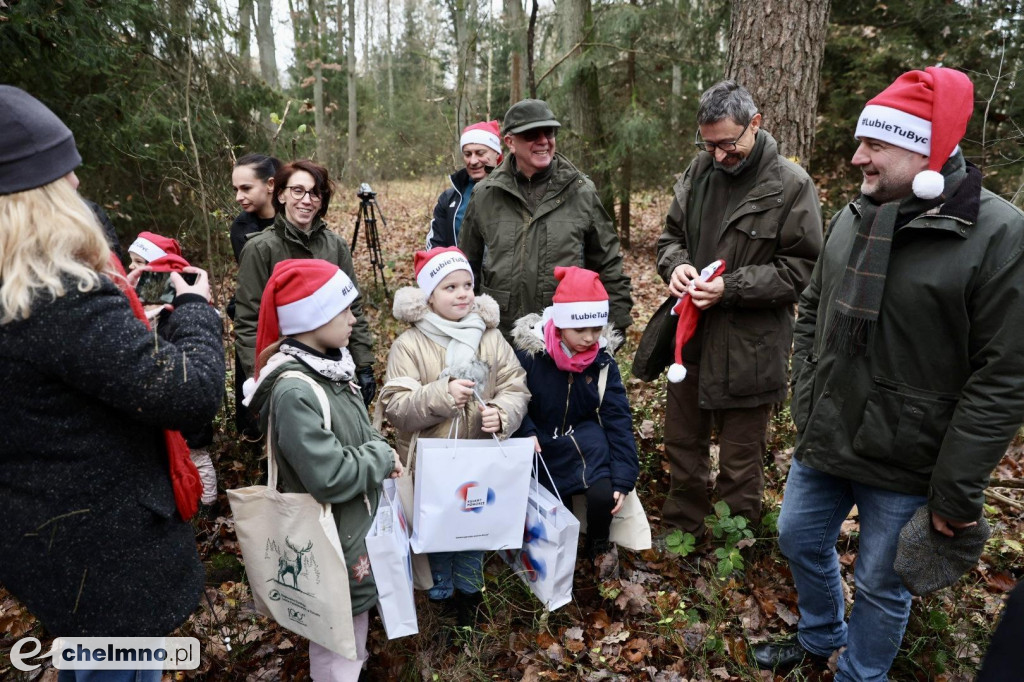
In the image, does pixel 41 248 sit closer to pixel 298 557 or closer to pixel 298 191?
pixel 298 557

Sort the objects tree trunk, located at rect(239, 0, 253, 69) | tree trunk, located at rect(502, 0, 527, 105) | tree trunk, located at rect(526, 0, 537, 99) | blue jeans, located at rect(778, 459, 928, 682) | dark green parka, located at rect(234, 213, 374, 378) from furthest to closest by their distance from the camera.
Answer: tree trunk, located at rect(502, 0, 527, 105)
tree trunk, located at rect(526, 0, 537, 99)
tree trunk, located at rect(239, 0, 253, 69)
dark green parka, located at rect(234, 213, 374, 378)
blue jeans, located at rect(778, 459, 928, 682)

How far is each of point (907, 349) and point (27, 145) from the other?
281 cm

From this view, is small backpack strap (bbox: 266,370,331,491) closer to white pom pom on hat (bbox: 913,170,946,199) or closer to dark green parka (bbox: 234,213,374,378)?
dark green parka (bbox: 234,213,374,378)

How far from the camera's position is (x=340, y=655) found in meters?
2.60

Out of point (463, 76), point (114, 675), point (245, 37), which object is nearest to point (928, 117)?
point (114, 675)

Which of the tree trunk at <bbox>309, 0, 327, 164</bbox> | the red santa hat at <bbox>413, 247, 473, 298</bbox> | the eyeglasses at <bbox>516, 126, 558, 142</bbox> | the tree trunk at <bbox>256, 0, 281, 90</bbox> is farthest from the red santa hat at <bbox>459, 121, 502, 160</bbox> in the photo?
the tree trunk at <bbox>256, 0, 281, 90</bbox>

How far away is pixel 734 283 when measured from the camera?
320 cm

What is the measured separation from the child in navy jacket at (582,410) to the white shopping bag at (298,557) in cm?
127

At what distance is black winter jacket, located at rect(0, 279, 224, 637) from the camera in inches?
64.7

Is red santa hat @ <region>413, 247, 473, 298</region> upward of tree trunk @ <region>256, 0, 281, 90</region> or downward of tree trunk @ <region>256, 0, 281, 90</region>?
downward

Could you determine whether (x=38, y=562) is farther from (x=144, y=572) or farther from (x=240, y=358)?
(x=240, y=358)

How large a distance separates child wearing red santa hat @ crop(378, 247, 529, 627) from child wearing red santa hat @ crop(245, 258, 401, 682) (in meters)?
0.43

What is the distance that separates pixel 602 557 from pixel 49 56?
6.00 m

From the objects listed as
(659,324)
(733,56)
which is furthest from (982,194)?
(733,56)
